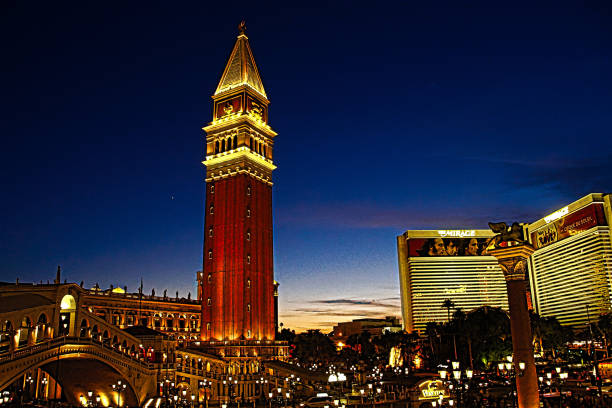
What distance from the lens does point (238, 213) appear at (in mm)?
80125

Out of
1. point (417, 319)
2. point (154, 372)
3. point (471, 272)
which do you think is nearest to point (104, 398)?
point (154, 372)

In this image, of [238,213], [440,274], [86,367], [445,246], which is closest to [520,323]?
[86,367]

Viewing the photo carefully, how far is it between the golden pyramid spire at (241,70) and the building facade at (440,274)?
373 feet

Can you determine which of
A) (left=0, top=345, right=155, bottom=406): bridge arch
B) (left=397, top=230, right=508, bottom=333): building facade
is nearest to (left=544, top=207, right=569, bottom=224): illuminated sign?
(left=397, top=230, right=508, bottom=333): building facade

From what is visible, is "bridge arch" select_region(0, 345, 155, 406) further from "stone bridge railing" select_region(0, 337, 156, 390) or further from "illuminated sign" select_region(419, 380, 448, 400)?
"illuminated sign" select_region(419, 380, 448, 400)

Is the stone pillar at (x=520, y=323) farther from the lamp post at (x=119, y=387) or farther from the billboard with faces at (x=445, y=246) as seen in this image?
the billboard with faces at (x=445, y=246)

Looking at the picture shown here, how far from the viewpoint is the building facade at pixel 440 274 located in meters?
187

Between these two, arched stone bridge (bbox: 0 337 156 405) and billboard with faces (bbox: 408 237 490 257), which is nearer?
arched stone bridge (bbox: 0 337 156 405)

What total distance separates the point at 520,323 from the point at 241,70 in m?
72.7

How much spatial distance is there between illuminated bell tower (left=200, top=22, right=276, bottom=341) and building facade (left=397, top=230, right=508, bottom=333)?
112983 millimetres

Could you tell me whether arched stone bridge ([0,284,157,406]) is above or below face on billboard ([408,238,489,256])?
below

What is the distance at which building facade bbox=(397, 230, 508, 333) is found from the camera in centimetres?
18700

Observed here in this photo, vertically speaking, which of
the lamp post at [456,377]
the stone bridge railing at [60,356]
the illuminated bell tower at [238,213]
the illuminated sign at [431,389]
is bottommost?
the illuminated sign at [431,389]

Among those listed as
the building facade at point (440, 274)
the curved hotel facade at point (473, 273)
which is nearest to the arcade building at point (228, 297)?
the building facade at point (440, 274)
